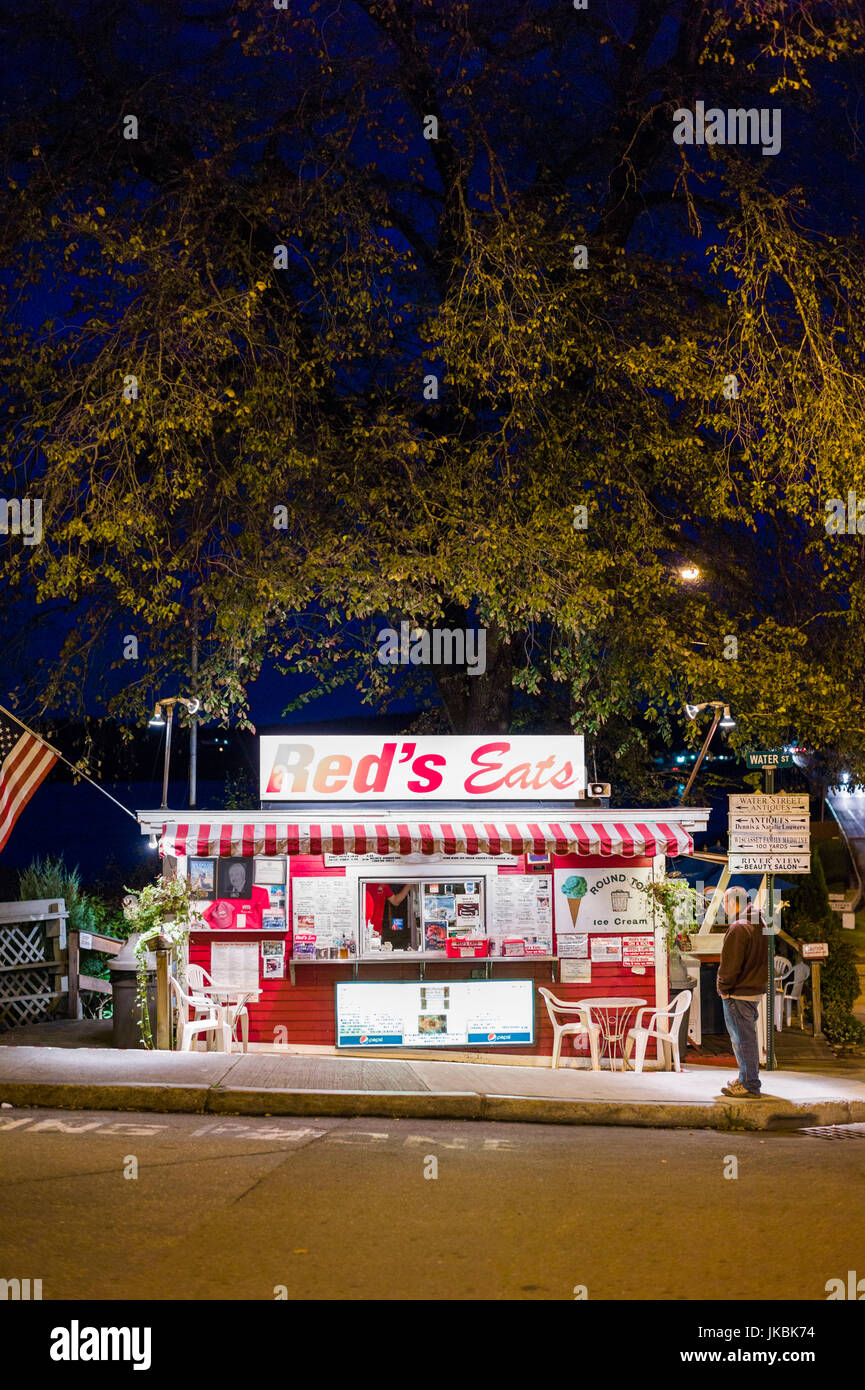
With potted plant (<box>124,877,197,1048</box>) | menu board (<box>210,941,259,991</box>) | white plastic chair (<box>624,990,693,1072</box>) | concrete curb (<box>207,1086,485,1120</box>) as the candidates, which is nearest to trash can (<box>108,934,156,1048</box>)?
potted plant (<box>124,877,197,1048</box>)

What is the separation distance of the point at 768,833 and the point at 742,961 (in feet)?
7.41

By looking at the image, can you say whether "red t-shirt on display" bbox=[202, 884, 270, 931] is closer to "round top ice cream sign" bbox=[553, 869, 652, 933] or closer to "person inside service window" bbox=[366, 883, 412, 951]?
"person inside service window" bbox=[366, 883, 412, 951]

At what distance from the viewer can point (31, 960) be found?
16.6 m

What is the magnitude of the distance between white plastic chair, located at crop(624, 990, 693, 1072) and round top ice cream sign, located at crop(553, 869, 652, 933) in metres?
1.02

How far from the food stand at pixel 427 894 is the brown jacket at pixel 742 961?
8.63 ft

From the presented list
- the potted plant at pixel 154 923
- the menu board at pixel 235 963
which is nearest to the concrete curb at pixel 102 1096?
the potted plant at pixel 154 923

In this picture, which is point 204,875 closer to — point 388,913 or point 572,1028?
point 388,913

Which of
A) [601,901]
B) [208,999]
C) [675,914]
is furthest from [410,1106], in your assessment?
[675,914]

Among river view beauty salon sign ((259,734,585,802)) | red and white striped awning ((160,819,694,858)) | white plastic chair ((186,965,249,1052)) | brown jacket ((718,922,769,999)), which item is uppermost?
river view beauty salon sign ((259,734,585,802))

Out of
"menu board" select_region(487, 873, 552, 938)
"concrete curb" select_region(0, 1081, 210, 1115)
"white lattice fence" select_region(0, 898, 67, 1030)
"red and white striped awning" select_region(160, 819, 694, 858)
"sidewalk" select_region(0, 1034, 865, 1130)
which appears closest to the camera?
"concrete curb" select_region(0, 1081, 210, 1115)

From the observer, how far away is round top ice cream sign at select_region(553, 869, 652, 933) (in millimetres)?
14320

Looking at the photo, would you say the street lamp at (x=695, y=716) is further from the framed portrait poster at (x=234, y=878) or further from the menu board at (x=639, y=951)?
the framed portrait poster at (x=234, y=878)

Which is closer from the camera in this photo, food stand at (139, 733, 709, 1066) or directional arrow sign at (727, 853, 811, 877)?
directional arrow sign at (727, 853, 811, 877)

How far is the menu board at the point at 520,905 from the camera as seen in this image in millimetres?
14227
